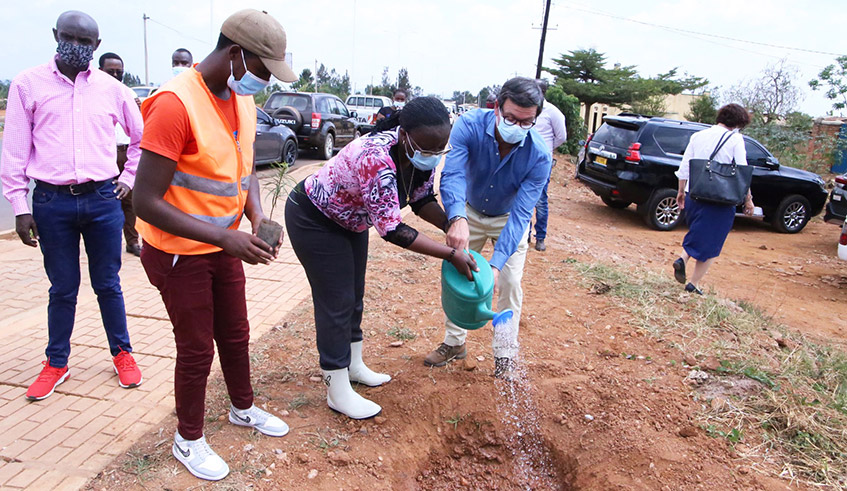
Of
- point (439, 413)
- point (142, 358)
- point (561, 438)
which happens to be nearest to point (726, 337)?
point (561, 438)

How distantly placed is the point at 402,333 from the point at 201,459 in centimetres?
179

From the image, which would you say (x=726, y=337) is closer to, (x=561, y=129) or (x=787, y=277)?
(x=561, y=129)

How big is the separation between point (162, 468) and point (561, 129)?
5.38m

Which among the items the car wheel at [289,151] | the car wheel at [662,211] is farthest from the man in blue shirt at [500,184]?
the car wheel at [289,151]

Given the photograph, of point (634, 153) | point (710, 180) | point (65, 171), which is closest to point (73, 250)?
point (65, 171)

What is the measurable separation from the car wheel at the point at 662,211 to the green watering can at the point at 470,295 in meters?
7.10

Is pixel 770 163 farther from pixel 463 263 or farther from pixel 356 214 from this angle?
pixel 356 214

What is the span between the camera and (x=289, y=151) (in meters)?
12.0

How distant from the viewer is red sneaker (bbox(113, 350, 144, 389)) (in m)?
3.03

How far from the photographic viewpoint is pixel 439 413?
10.0ft

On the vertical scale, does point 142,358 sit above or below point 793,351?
below

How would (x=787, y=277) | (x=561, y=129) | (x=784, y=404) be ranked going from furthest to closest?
(x=787, y=277), (x=561, y=129), (x=784, y=404)

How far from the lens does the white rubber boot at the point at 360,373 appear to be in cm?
308

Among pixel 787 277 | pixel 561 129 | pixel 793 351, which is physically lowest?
pixel 787 277
